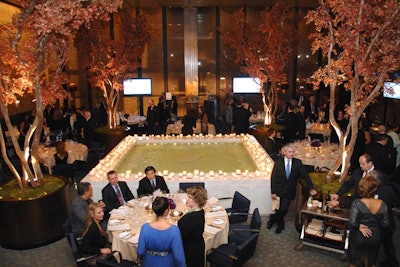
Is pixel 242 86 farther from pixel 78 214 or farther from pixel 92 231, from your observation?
pixel 92 231

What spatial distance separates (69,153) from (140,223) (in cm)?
409

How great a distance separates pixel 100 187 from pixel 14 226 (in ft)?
4.49

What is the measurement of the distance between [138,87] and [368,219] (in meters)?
12.3

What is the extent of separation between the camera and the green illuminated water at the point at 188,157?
7262mm

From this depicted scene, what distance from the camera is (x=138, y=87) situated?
15195mm

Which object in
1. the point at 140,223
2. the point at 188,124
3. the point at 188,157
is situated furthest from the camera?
the point at 188,124

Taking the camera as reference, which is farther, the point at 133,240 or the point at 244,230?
the point at 244,230

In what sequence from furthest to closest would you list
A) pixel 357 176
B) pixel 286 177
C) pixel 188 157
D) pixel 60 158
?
pixel 188 157 < pixel 60 158 < pixel 286 177 < pixel 357 176

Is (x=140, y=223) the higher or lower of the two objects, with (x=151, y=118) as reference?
lower

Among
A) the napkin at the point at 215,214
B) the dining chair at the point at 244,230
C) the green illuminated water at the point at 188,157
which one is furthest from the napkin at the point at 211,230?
the green illuminated water at the point at 188,157

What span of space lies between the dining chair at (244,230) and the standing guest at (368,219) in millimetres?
1175

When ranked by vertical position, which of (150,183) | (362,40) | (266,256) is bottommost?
(266,256)

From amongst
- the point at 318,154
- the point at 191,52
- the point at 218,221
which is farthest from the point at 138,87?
the point at 218,221

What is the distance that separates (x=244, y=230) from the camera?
4.90 m
